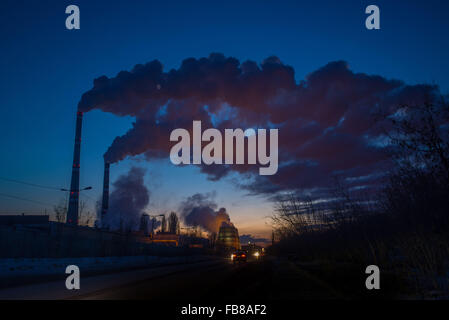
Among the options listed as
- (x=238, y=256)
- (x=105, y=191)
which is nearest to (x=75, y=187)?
(x=105, y=191)

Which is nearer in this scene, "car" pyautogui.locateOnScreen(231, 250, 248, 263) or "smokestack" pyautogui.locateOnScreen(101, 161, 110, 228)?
"car" pyautogui.locateOnScreen(231, 250, 248, 263)

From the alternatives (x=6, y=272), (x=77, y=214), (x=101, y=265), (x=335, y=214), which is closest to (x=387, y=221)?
(x=335, y=214)

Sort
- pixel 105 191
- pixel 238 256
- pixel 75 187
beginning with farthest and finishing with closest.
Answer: pixel 105 191 → pixel 75 187 → pixel 238 256

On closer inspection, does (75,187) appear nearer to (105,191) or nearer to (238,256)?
(105,191)

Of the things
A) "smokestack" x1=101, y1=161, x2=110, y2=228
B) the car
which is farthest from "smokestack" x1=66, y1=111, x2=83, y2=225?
the car

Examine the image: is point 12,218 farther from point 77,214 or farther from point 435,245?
point 435,245

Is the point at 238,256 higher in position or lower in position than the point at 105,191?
lower

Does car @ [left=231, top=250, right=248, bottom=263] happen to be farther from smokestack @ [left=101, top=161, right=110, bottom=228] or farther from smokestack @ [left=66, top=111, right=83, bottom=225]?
smokestack @ [left=101, top=161, right=110, bottom=228]

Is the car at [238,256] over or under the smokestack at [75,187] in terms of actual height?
under

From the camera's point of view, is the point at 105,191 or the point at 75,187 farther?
the point at 105,191

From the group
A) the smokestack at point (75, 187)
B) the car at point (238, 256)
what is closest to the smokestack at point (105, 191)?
the smokestack at point (75, 187)

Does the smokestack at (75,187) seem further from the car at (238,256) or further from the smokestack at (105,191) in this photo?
the car at (238,256)

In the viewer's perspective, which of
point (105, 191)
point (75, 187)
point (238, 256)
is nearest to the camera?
point (238, 256)

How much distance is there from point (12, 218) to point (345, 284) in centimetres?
6573
